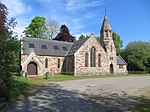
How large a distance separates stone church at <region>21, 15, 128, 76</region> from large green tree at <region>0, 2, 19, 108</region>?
26.3 meters

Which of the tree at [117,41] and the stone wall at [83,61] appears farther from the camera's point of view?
the tree at [117,41]

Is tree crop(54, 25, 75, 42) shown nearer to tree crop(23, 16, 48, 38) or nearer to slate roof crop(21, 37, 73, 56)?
tree crop(23, 16, 48, 38)

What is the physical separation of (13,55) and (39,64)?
28.0 m

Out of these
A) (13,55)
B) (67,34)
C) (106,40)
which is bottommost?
(13,55)

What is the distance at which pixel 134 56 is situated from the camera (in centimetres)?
6469

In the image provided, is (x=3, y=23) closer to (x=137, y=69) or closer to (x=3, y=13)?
(x=3, y=13)

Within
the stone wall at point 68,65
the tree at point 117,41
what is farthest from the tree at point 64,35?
the stone wall at point 68,65

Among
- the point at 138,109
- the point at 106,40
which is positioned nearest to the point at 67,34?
the point at 106,40

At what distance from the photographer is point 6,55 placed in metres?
12.5

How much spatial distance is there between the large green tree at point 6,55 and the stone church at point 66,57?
26.3 m

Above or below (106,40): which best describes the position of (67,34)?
above

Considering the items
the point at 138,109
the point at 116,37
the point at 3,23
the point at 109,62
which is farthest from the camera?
the point at 116,37

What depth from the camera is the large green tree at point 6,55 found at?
12180 mm

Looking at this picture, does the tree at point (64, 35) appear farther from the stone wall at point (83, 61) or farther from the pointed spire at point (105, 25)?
the stone wall at point (83, 61)
